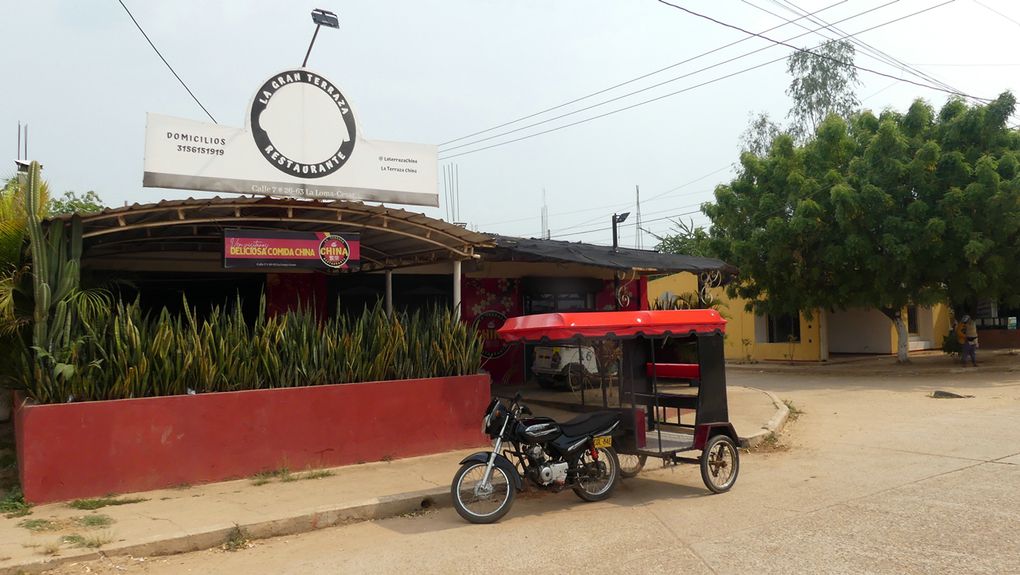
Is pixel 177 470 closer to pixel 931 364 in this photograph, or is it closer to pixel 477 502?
pixel 477 502

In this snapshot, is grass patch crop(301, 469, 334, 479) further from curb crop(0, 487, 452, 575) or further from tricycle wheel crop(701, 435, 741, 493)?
tricycle wheel crop(701, 435, 741, 493)

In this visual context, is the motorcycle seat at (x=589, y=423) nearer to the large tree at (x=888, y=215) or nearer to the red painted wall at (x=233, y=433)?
the red painted wall at (x=233, y=433)

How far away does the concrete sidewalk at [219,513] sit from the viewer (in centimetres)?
613

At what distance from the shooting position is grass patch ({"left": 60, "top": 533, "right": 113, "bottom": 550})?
20.0ft

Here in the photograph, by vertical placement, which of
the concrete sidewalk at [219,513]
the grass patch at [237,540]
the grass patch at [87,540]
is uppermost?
the grass patch at [87,540]

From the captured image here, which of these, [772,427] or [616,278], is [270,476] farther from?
[616,278]

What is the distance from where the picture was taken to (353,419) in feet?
30.8

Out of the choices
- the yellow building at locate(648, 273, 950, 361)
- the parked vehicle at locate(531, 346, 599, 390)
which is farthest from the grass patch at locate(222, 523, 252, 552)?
the yellow building at locate(648, 273, 950, 361)

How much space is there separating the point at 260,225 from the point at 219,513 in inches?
168

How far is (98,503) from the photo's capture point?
749 cm

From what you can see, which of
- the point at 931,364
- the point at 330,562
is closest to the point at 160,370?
the point at 330,562

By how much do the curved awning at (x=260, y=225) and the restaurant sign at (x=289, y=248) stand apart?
0.18 m

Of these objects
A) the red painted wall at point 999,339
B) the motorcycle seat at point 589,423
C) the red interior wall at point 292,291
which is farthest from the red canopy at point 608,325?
the red painted wall at point 999,339

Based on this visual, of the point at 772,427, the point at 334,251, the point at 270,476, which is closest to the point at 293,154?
the point at 334,251
